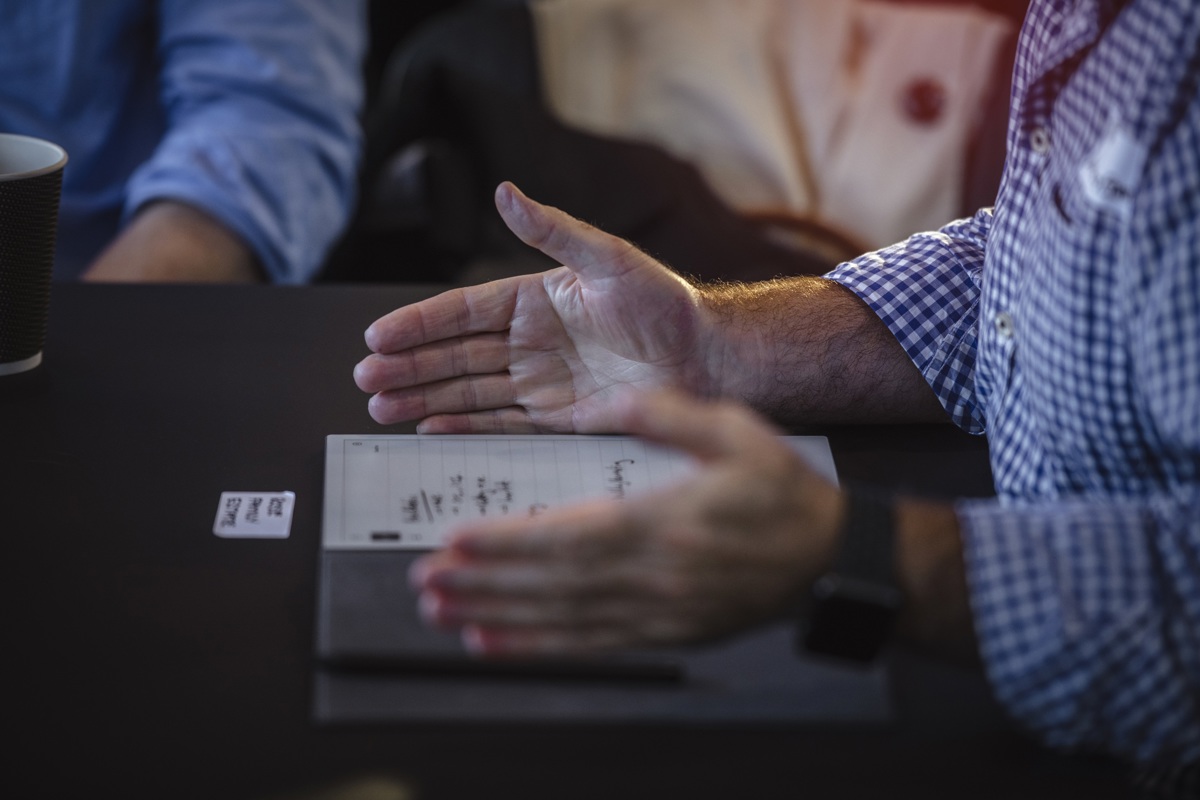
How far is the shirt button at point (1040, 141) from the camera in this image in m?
0.63

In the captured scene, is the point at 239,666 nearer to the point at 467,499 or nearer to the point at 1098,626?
the point at 467,499

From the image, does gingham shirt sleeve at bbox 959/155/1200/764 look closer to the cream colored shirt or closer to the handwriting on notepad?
the handwriting on notepad

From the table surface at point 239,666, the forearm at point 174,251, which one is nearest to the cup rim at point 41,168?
the table surface at point 239,666

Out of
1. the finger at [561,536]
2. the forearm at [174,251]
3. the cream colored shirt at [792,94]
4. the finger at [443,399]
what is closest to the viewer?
the finger at [561,536]

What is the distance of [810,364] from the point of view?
74 centimetres

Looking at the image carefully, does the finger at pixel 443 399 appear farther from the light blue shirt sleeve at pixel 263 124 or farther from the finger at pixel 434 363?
the light blue shirt sleeve at pixel 263 124

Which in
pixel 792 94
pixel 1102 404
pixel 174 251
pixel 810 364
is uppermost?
pixel 1102 404

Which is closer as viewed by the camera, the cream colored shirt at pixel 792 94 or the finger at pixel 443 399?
the finger at pixel 443 399

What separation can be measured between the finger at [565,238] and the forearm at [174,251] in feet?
1.70

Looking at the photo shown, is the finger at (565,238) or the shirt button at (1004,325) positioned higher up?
the shirt button at (1004,325)

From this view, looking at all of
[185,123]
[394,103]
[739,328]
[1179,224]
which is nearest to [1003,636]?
[1179,224]

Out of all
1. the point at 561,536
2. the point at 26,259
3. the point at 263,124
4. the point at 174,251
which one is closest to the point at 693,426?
the point at 561,536

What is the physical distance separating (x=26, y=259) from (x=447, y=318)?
263 millimetres

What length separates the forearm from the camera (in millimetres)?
1122
